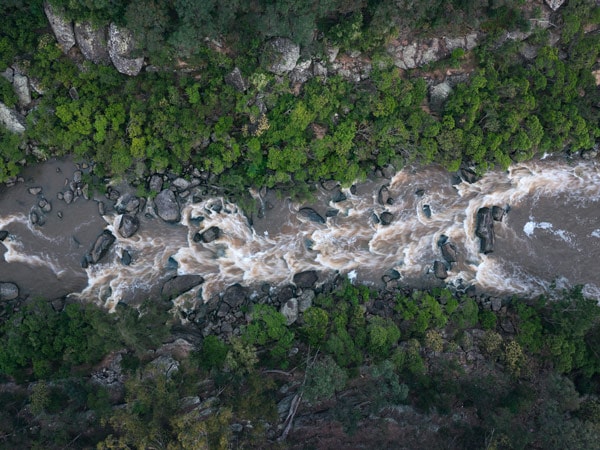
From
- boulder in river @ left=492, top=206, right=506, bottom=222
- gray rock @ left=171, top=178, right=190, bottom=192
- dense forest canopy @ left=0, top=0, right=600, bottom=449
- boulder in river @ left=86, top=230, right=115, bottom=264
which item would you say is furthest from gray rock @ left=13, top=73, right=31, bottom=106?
boulder in river @ left=492, top=206, right=506, bottom=222

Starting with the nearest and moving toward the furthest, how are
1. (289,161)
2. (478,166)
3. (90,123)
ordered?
(90,123), (289,161), (478,166)

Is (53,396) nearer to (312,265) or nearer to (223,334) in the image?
(223,334)

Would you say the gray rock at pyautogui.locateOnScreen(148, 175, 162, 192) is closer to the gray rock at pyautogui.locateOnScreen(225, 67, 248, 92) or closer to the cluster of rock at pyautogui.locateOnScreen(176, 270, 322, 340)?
the cluster of rock at pyautogui.locateOnScreen(176, 270, 322, 340)

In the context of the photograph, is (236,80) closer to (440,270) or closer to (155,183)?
(155,183)

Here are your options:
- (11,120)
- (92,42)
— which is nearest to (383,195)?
(92,42)

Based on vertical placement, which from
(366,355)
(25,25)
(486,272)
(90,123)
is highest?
(25,25)

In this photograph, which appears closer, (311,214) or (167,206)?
(167,206)

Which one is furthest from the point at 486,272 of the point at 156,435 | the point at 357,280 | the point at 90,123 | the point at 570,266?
the point at 90,123

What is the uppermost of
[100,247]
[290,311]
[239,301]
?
[100,247]
